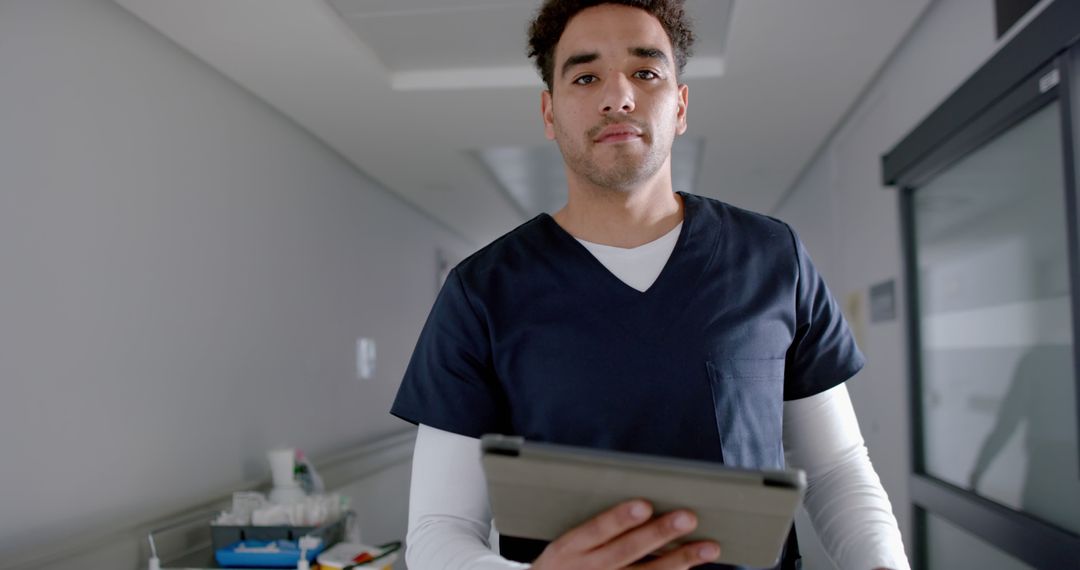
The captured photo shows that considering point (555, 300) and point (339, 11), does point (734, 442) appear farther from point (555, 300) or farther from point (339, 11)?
point (339, 11)

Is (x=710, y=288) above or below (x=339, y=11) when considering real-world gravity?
below

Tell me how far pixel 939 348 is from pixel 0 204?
319 centimetres

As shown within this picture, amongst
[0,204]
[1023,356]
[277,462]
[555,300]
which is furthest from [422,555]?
[277,462]

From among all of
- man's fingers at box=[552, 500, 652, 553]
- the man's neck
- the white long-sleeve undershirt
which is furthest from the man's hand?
the man's neck

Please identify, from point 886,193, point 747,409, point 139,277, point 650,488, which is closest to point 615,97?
point 747,409

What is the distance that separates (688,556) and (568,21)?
2.69ft

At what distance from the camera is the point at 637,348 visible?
1132mm

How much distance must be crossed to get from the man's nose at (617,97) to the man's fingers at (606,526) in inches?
22.1

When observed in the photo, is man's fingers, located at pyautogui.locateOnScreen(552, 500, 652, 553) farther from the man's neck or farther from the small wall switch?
the small wall switch

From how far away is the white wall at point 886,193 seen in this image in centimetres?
292

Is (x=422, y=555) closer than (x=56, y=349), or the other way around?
(x=422, y=555)

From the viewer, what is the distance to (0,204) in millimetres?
2250

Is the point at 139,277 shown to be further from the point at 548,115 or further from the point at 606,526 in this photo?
the point at 606,526

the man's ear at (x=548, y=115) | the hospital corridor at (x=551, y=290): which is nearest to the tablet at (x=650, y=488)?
the hospital corridor at (x=551, y=290)
